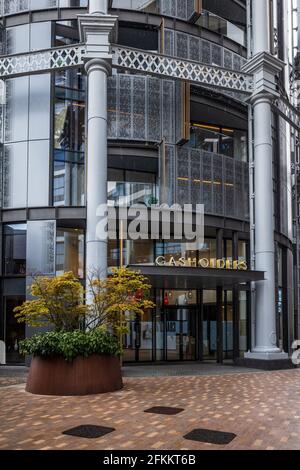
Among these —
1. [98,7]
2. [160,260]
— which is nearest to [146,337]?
[160,260]

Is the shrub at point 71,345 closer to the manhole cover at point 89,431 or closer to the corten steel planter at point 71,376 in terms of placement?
the corten steel planter at point 71,376

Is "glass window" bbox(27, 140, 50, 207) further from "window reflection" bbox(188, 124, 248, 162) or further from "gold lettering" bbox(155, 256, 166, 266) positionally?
"window reflection" bbox(188, 124, 248, 162)

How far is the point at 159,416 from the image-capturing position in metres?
10.1

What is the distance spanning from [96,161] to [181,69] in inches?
211

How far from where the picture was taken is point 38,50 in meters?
19.7

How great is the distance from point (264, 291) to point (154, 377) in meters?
5.83

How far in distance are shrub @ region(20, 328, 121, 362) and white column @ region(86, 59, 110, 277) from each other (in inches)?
166

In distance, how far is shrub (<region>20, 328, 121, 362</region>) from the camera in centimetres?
1302

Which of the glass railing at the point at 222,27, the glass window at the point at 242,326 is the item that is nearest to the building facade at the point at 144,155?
the glass railing at the point at 222,27

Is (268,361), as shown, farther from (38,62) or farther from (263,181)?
(38,62)

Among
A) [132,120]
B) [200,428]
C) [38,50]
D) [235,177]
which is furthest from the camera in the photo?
[235,177]

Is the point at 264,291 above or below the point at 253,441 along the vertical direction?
above
